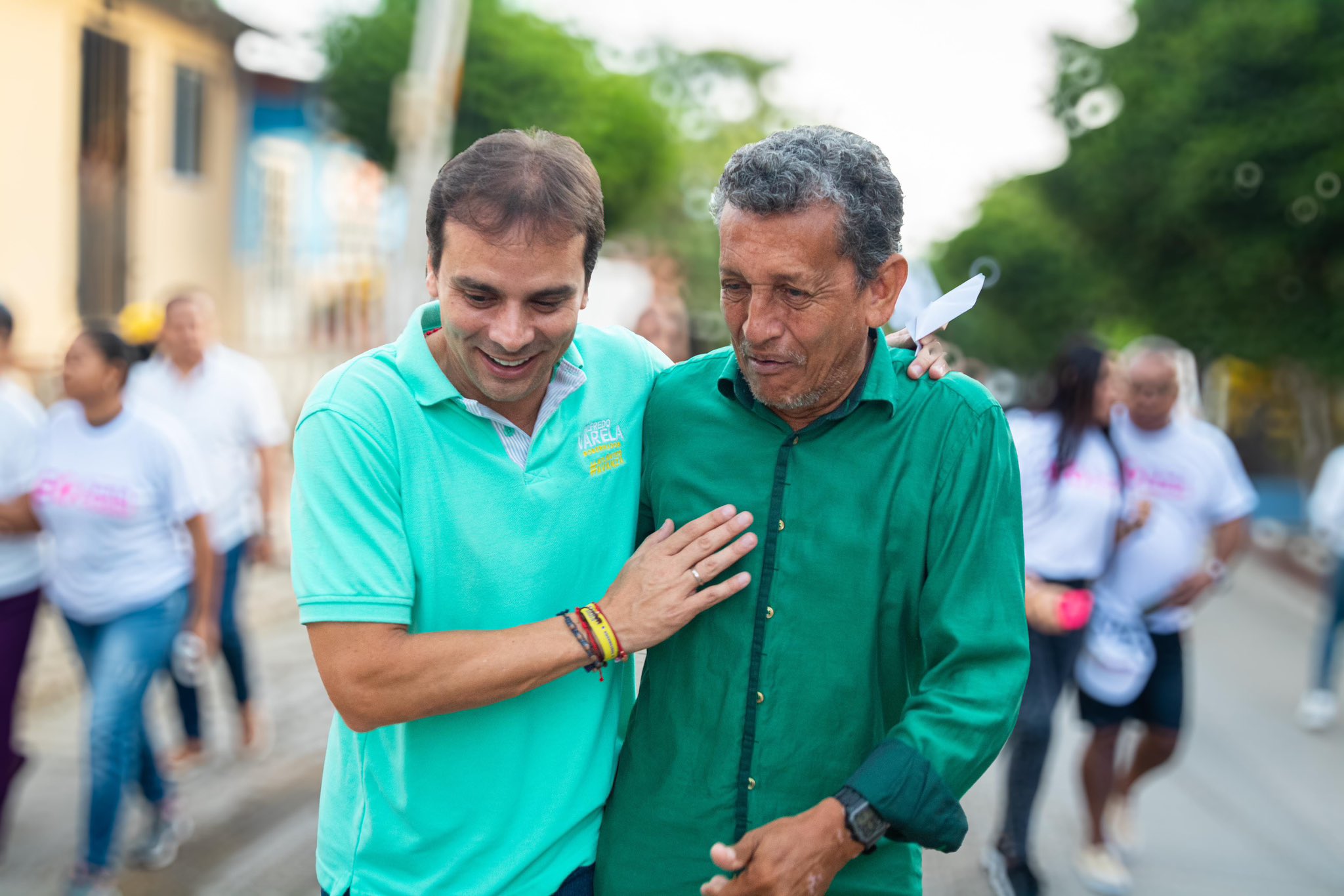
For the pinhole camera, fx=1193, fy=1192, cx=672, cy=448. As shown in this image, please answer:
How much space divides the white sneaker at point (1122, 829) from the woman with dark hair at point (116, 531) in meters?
3.80

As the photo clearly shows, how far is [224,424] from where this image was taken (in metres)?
5.94

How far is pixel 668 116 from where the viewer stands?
24.8 metres

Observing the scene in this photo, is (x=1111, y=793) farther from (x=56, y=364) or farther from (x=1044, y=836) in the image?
(x=56, y=364)

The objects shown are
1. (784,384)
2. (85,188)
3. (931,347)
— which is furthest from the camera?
(85,188)

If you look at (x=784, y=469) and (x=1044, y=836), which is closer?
(x=784, y=469)

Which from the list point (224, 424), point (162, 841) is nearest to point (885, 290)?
point (162, 841)

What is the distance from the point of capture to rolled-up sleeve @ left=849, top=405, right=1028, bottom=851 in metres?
1.83

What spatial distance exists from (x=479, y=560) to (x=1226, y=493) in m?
4.13

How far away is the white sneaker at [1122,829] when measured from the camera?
199 inches

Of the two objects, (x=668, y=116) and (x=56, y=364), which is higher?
(x=668, y=116)

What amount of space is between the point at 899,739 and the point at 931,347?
2.58 feet

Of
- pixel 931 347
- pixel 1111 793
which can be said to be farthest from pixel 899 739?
pixel 1111 793

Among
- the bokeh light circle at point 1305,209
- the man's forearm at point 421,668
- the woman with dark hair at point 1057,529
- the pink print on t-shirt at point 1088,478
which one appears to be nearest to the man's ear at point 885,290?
the man's forearm at point 421,668

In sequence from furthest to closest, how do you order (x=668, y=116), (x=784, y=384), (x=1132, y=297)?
(x=668, y=116) → (x=1132, y=297) → (x=784, y=384)
